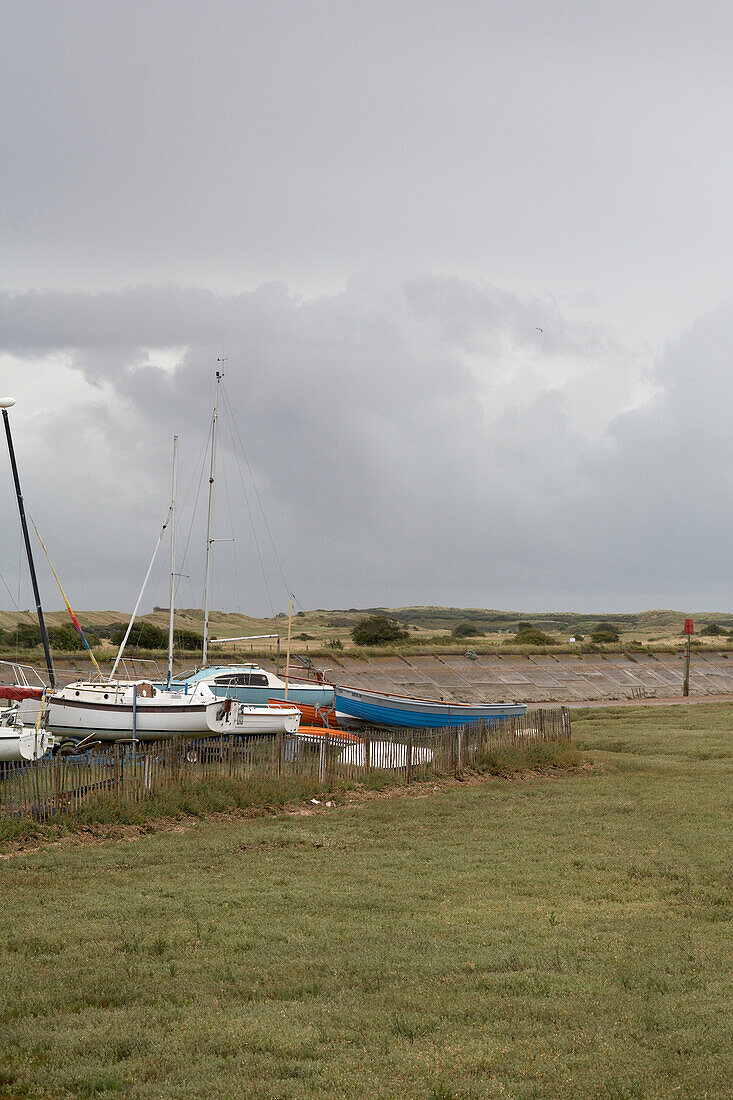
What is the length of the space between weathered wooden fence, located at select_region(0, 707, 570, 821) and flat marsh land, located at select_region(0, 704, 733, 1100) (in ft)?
4.81

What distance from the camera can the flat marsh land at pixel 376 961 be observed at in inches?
264

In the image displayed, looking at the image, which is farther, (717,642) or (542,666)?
(717,642)

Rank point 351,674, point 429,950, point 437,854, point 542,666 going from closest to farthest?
1. point 429,950
2. point 437,854
3. point 351,674
4. point 542,666

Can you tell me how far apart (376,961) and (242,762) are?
10632mm

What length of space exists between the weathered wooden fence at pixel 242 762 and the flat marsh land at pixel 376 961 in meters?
1.47

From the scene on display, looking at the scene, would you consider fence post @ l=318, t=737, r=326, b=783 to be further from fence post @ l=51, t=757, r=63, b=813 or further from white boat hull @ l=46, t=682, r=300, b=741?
white boat hull @ l=46, t=682, r=300, b=741

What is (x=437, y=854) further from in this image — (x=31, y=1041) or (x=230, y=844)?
(x=31, y=1041)

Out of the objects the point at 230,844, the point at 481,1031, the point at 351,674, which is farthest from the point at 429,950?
the point at 351,674

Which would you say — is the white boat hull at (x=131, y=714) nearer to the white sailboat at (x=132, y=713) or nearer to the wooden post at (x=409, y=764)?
the white sailboat at (x=132, y=713)

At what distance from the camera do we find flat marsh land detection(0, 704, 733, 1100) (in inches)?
264

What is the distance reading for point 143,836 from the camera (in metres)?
15.9

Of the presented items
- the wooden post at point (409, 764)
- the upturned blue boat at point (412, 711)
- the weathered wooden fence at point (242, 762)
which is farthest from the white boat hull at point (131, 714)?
the wooden post at point (409, 764)

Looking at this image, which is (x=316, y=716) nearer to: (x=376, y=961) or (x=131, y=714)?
(x=131, y=714)

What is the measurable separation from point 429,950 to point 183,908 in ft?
10.7
